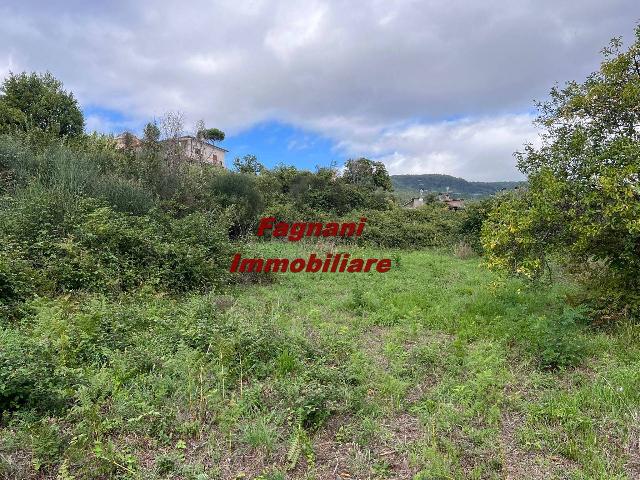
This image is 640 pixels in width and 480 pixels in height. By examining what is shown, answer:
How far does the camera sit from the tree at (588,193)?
4277 mm

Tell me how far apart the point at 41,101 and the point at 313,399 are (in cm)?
1823

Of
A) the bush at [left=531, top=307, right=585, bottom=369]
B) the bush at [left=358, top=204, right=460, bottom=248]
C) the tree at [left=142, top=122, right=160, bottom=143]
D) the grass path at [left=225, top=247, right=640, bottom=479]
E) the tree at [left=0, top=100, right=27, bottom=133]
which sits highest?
the tree at [left=0, top=100, right=27, bottom=133]

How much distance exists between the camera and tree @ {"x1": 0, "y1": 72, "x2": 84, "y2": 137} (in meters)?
15.6

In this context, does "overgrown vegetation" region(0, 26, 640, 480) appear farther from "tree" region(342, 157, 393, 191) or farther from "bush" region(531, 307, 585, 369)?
"tree" region(342, 157, 393, 191)

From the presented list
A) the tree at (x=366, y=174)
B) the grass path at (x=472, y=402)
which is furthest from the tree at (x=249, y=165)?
the grass path at (x=472, y=402)

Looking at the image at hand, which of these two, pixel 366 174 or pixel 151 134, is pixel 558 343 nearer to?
pixel 151 134

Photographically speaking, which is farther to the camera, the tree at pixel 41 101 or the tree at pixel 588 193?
the tree at pixel 41 101

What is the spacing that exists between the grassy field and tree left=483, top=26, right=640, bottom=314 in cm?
→ 83

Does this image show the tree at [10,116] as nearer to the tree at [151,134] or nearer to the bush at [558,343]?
the tree at [151,134]

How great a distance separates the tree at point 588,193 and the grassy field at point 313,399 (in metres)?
0.83

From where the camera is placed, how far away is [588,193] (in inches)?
177

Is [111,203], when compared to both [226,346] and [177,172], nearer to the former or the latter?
[177,172]

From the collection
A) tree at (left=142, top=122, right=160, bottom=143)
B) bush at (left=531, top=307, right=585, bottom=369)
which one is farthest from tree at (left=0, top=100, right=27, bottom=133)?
bush at (left=531, top=307, right=585, bottom=369)

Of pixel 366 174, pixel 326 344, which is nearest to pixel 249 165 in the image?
pixel 366 174
